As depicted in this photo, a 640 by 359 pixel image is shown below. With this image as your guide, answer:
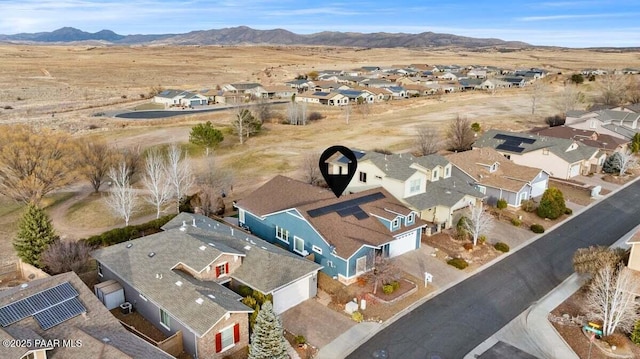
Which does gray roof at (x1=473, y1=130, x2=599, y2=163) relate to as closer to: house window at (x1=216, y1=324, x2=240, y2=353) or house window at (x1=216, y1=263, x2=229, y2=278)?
house window at (x1=216, y1=263, x2=229, y2=278)

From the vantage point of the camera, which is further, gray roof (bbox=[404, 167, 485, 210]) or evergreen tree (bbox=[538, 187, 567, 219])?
evergreen tree (bbox=[538, 187, 567, 219])

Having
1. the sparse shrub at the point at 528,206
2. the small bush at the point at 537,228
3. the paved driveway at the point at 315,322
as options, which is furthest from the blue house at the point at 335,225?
the sparse shrub at the point at 528,206

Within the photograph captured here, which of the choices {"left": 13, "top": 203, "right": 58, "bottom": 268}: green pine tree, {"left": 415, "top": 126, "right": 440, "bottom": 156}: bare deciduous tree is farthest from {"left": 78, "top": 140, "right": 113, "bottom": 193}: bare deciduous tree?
{"left": 415, "top": 126, "right": 440, "bottom": 156}: bare deciduous tree

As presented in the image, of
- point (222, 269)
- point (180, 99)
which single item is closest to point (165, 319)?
point (222, 269)

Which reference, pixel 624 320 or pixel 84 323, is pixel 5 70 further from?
pixel 624 320

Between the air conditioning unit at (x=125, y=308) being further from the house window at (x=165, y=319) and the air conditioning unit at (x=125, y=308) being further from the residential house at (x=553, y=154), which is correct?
the residential house at (x=553, y=154)

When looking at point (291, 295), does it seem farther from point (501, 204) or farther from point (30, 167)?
point (30, 167)
